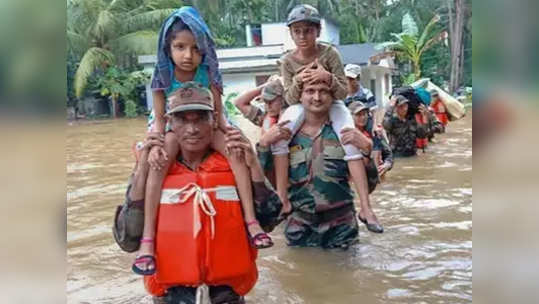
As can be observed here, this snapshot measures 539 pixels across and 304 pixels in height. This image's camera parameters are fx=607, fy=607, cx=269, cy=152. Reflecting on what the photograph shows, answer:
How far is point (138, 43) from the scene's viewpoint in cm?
2797

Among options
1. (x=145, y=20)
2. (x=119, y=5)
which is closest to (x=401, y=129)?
(x=145, y=20)

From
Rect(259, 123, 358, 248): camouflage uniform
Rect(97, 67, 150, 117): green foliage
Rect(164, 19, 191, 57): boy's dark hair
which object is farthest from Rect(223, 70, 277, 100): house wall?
Rect(164, 19, 191, 57): boy's dark hair

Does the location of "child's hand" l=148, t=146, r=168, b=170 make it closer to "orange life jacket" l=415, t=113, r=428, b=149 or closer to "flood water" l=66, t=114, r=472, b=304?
"flood water" l=66, t=114, r=472, b=304

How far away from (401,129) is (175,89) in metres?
8.13

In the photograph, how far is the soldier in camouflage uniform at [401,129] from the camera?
10.7m

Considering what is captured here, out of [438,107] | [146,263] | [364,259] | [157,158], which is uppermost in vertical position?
[157,158]

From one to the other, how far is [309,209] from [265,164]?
0.55 metres

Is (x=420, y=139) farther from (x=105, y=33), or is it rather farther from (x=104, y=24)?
(x=105, y=33)

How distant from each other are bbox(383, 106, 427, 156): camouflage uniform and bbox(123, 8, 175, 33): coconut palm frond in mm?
20088

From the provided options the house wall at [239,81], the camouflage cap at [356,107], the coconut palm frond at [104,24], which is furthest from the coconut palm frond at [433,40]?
the camouflage cap at [356,107]

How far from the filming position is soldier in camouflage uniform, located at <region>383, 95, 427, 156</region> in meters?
10.7

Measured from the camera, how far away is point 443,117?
14.4 metres
